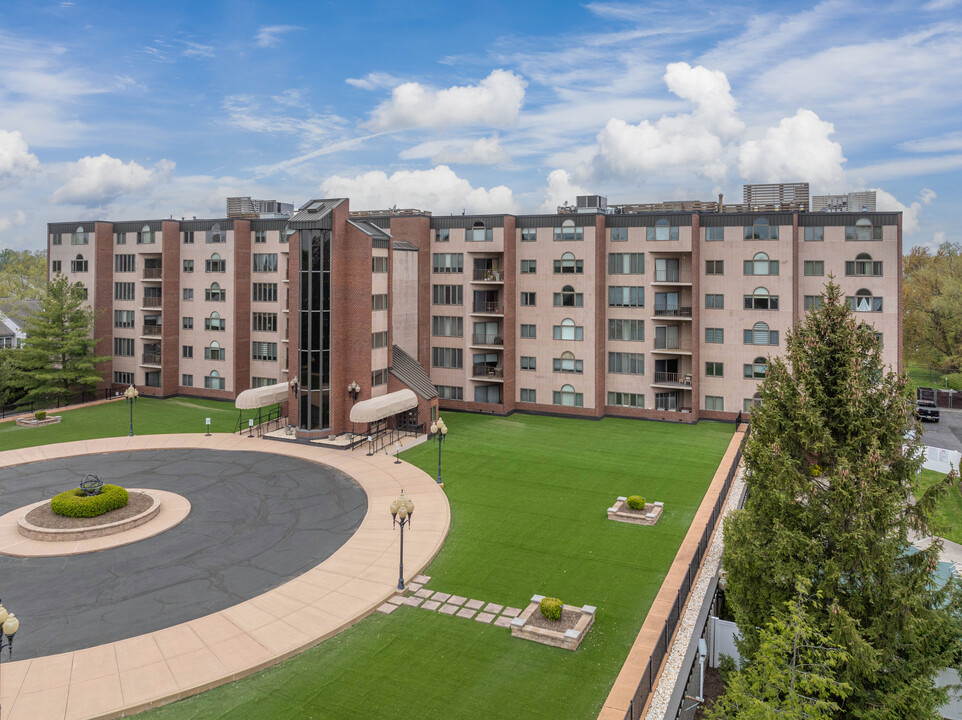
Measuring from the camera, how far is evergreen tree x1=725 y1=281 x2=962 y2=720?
12828 mm

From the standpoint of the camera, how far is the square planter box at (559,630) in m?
18.0

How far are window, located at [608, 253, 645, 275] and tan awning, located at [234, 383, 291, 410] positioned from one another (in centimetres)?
2474

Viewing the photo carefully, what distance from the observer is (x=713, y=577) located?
72.7 ft

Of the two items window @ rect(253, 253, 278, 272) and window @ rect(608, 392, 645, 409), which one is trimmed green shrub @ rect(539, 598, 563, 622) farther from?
window @ rect(253, 253, 278, 272)

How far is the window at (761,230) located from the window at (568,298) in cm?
1220

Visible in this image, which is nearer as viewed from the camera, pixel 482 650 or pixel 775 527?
pixel 775 527

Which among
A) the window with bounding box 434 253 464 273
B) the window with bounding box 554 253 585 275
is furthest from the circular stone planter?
the window with bounding box 554 253 585 275

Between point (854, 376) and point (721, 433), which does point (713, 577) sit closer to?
point (854, 376)

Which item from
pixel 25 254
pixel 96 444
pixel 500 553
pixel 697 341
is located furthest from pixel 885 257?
pixel 25 254

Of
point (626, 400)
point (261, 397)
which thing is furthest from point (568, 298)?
point (261, 397)

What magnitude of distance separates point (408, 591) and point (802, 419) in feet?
43.6

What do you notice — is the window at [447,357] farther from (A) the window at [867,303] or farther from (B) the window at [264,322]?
(A) the window at [867,303]

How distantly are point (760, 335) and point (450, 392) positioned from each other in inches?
915

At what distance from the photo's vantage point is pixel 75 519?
26.4 metres
